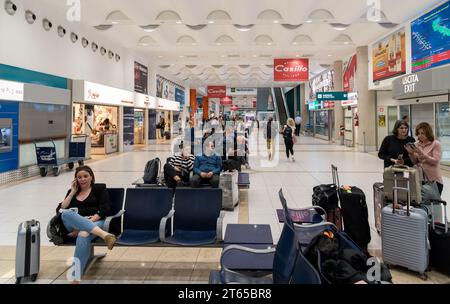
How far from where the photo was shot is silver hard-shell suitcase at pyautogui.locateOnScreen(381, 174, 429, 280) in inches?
134

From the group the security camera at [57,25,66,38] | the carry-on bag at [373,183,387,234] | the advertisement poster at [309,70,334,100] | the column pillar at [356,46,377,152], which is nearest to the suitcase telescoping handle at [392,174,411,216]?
the carry-on bag at [373,183,387,234]

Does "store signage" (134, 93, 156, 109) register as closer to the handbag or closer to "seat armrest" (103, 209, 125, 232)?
"seat armrest" (103, 209, 125, 232)

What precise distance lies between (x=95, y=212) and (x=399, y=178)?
3.35m

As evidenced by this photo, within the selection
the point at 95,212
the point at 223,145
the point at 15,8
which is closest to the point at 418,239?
the point at 95,212

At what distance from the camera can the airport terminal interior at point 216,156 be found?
339 centimetres

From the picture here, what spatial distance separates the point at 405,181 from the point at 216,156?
3.42m

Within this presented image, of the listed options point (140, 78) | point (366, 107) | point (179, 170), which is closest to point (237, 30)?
point (366, 107)

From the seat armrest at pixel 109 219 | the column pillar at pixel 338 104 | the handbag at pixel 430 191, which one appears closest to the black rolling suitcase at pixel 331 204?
the handbag at pixel 430 191

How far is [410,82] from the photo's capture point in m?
11.5

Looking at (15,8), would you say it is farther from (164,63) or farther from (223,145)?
(164,63)

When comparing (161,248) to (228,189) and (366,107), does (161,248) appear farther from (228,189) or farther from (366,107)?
(366,107)

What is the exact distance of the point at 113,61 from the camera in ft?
53.5

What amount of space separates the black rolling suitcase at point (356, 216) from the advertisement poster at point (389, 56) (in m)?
10.8

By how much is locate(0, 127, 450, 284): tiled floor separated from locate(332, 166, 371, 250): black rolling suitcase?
27 cm
